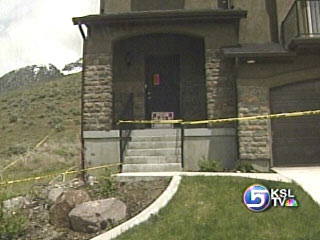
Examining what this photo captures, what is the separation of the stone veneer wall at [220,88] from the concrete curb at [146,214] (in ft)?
14.5

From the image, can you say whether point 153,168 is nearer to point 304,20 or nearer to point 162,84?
point 162,84

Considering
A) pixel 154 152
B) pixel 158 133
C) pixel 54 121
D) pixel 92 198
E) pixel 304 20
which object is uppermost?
pixel 304 20

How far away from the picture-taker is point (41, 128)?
102ft

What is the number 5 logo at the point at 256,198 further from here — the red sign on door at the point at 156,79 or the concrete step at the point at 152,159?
the red sign on door at the point at 156,79

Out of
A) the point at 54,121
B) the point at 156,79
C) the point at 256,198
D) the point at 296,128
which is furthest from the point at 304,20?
the point at 54,121

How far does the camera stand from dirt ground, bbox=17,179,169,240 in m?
6.08

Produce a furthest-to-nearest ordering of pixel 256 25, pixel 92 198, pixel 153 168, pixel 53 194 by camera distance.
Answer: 1. pixel 256 25
2. pixel 153 168
3. pixel 53 194
4. pixel 92 198

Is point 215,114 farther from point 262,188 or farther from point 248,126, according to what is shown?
point 262,188

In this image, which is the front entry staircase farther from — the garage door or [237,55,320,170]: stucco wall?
the garage door

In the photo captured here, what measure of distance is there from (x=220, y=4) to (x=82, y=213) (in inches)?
373

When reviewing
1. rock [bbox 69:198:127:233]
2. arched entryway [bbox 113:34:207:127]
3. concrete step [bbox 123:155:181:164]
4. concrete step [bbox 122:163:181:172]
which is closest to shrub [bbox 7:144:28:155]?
arched entryway [bbox 113:34:207:127]

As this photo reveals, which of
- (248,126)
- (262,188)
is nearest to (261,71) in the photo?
(248,126)

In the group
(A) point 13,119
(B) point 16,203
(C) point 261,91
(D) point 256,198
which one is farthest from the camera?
(A) point 13,119

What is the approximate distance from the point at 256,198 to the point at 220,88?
549 cm
